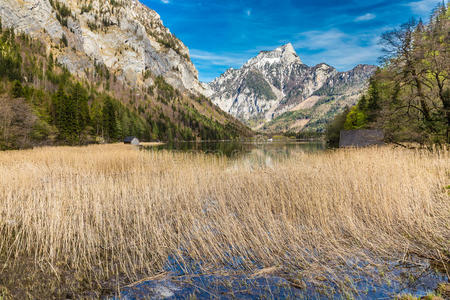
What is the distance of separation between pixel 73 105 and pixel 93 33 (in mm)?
136087

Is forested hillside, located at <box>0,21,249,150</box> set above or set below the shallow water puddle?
above

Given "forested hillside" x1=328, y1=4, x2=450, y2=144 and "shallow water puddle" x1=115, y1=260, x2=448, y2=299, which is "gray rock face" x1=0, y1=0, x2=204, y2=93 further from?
"shallow water puddle" x1=115, y1=260, x2=448, y2=299

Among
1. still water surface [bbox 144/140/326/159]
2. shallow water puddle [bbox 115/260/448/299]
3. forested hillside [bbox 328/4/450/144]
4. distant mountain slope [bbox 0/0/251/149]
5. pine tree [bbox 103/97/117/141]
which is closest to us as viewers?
shallow water puddle [bbox 115/260/448/299]

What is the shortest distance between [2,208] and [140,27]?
202 meters

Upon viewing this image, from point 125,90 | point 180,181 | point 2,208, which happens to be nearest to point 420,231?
point 180,181

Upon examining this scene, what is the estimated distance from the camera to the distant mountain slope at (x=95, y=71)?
197ft

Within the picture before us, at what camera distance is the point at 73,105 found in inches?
1719

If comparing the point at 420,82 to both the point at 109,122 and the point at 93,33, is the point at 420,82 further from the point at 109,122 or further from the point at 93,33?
the point at 93,33

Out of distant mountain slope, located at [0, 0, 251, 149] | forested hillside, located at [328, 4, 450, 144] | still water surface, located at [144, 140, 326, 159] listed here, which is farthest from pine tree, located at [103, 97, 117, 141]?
forested hillside, located at [328, 4, 450, 144]

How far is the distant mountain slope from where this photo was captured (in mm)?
59900

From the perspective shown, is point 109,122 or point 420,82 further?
point 109,122

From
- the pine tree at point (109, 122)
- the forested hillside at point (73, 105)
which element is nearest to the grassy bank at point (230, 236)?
the forested hillside at point (73, 105)

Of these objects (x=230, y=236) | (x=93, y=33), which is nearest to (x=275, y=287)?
(x=230, y=236)

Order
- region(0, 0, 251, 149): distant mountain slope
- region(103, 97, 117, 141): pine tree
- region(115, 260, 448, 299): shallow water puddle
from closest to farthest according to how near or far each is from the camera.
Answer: region(115, 260, 448, 299): shallow water puddle < region(103, 97, 117, 141): pine tree < region(0, 0, 251, 149): distant mountain slope
